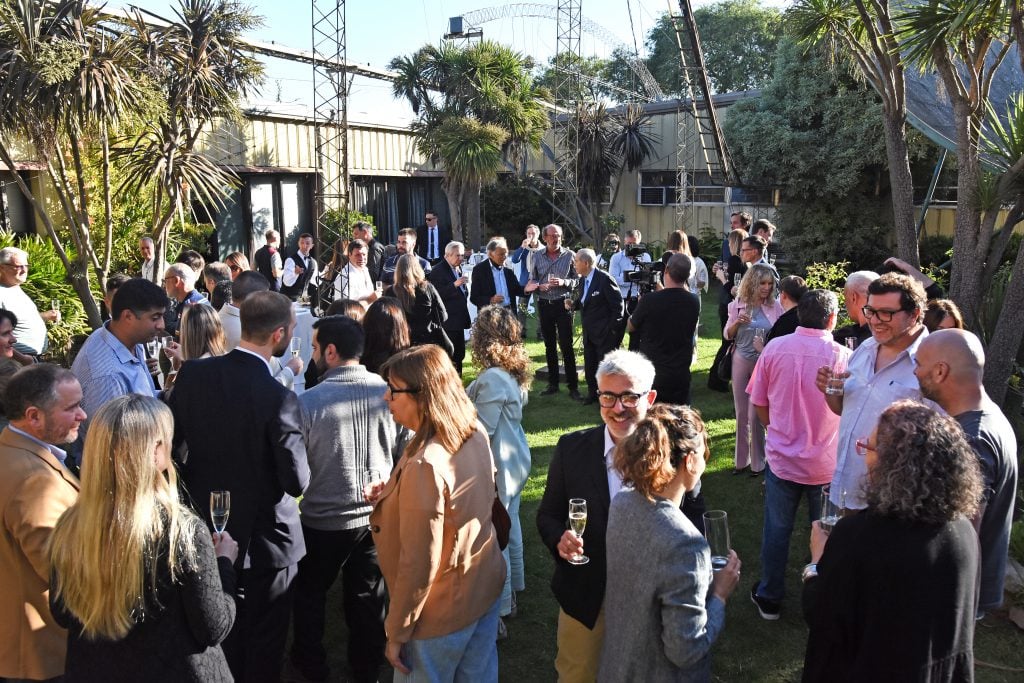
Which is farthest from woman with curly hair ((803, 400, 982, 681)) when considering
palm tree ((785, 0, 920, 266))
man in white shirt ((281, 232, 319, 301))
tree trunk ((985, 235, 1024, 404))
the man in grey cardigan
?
man in white shirt ((281, 232, 319, 301))

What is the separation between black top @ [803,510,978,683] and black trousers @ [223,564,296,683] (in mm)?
2192

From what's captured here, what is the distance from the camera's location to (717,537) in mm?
2338

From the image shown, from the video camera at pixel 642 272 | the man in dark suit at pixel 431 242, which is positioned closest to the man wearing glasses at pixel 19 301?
the video camera at pixel 642 272

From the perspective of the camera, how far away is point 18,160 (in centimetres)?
1146

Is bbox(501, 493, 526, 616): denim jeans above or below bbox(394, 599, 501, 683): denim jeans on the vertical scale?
below

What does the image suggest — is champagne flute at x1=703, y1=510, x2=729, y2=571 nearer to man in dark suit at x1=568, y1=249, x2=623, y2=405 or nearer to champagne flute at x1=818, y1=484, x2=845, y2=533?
champagne flute at x1=818, y1=484, x2=845, y2=533

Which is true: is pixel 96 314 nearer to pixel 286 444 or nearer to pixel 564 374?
→ pixel 564 374

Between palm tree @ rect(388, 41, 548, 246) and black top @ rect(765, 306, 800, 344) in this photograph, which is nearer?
black top @ rect(765, 306, 800, 344)

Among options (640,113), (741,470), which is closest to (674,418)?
(741,470)

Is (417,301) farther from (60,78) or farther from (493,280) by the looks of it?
(60,78)

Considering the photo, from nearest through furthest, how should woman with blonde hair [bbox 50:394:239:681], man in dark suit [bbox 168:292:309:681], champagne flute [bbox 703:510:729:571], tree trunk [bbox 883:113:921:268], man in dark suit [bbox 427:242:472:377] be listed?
woman with blonde hair [bbox 50:394:239:681] → champagne flute [bbox 703:510:729:571] → man in dark suit [bbox 168:292:309:681] → tree trunk [bbox 883:113:921:268] → man in dark suit [bbox 427:242:472:377]

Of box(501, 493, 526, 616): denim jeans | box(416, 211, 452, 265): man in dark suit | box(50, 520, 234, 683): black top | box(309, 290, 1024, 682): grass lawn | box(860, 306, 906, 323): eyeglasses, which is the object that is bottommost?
box(309, 290, 1024, 682): grass lawn

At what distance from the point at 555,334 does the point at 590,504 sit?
622 centimetres

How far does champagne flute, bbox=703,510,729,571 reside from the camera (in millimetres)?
2314
